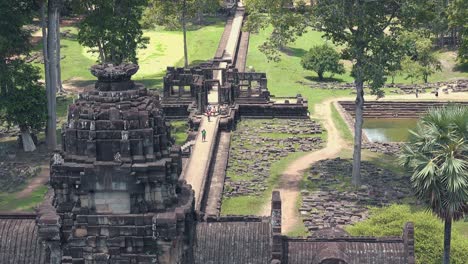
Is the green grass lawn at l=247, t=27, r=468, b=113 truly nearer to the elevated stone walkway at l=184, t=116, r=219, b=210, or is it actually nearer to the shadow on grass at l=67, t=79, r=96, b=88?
the elevated stone walkway at l=184, t=116, r=219, b=210

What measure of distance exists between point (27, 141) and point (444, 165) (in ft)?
116

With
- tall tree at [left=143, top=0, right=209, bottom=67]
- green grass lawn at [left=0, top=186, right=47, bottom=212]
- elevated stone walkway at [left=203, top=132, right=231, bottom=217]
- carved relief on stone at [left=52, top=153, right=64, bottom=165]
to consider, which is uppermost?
tall tree at [left=143, top=0, right=209, bottom=67]

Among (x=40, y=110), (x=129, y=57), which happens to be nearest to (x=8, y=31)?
(x=40, y=110)

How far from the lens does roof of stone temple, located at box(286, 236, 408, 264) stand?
2383 cm

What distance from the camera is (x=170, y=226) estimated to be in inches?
761

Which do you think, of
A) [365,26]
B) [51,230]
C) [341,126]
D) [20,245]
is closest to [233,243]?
[20,245]

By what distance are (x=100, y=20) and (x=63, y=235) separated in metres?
41.8

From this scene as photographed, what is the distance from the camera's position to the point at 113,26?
59562mm

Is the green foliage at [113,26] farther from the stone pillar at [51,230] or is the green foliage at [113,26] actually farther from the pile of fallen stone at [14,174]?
the stone pillar at [51,230]

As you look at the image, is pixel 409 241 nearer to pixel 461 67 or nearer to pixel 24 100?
pixel 24 100

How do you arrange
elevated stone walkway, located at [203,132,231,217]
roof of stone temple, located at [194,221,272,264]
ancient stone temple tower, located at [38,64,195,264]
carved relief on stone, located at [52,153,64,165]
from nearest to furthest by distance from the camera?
ancient stone temple tower, located at [38,64,195,264] < carved relief on stone, located at [52,153,64,165] < roof of stone temple, located at [194,221,272,264] < elevated stone walkway, located at [203,132,231,217]

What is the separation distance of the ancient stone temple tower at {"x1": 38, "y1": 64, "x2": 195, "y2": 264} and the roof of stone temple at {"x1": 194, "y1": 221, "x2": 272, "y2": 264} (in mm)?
5665

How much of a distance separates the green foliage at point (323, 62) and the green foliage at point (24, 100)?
3823cm

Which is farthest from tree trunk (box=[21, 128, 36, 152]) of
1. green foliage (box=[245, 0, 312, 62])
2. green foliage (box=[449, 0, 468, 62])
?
green foliage (box=[449, 0, 468, 62])
